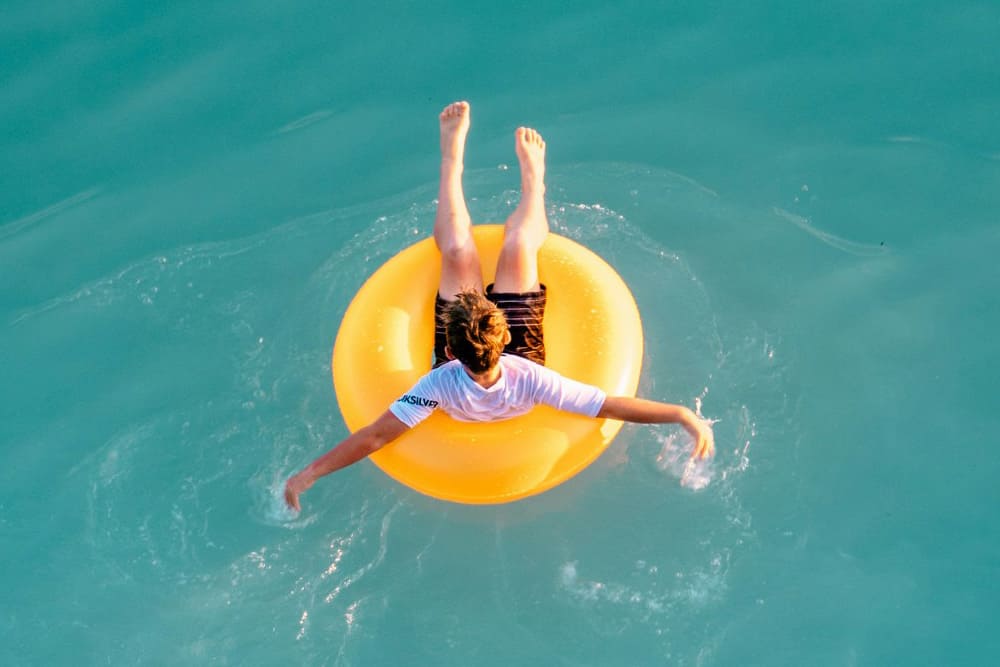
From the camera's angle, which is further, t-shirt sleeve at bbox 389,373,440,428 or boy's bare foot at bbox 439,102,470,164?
boy's bare foot at bbox 439,102,470,164

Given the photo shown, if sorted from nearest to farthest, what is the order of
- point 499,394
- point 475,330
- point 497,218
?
point 475,330 < point 499,394 < point 497,218

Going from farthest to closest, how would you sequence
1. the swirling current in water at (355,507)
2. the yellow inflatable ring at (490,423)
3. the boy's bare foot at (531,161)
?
the boy's bare foot at (531,161) → the swirling current in water at (355,507) → the yellow inflatable ring at (490,423)

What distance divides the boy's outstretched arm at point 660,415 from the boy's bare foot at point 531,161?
1143 millimetres

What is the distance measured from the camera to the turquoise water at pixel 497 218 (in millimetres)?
4004

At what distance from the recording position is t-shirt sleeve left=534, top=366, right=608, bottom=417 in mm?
3422

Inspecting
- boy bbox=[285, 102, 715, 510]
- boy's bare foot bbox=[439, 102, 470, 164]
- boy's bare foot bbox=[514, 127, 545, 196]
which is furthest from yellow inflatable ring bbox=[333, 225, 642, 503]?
boy's bare foot bbox=[439, 102, 470, 164]

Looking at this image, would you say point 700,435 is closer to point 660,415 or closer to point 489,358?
point 660,415

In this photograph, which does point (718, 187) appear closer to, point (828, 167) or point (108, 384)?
point (828, 167)

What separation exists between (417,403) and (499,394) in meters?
0.30

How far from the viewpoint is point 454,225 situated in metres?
3.91

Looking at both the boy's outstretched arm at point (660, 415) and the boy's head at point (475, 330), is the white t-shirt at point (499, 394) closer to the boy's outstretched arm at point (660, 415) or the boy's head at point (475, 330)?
the boy's outstretched arm at point (660, 415)

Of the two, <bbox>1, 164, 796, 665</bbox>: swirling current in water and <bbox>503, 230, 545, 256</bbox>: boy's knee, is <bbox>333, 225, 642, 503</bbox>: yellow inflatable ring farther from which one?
<bbox>1, 164, 796, 665</bbox>: swirling current in water

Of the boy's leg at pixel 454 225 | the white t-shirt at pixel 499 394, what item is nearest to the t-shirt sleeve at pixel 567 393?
the white t-shirt at pixel 499 394

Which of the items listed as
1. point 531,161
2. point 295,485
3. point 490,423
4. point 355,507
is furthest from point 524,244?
point 355,507
